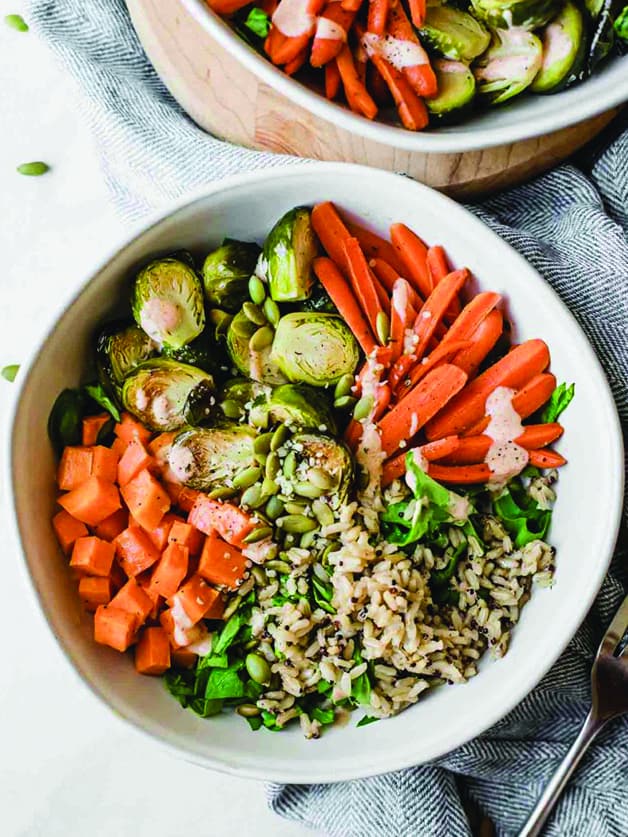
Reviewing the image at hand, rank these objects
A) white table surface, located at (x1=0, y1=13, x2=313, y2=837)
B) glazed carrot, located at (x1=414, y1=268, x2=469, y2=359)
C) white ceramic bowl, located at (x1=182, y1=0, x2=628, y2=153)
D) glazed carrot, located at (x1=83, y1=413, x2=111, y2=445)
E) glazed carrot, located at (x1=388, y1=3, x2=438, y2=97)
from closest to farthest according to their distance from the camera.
→ white ceramic bowl, located at (x1=182, y1=0, x2=628, y2=153) → glazed carrot, located at (x1=388, y1=3, x2=438, y2=97) → glazed carrot, located at (x1=414, y1=268, x2=469, y2=359) → glazed carrot, located at (x1=83, y1=413, x2=111, y2=445) → white table surface, located at (x1=0, y1=13, x2=313, y2=837)

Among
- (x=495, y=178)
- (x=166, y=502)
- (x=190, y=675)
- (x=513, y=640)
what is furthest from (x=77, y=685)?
(x=495, y=178)

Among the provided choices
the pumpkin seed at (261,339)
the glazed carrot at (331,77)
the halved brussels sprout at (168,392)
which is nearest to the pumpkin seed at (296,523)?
the halved brussels sprout at (168,392)

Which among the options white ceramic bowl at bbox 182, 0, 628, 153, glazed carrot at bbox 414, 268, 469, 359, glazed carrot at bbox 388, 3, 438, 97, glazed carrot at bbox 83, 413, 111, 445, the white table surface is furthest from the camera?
the white table surface

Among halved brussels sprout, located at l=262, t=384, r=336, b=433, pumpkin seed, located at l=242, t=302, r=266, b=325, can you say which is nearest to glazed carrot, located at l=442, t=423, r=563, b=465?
halved brussels sprout, located at l=262, t=384, r=336, b=433

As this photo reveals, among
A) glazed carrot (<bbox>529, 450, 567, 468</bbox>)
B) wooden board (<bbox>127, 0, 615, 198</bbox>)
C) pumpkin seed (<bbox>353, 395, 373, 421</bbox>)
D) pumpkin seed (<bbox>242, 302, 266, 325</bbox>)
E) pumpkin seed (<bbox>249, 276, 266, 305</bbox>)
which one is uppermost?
wooden board (<bbox>127, 0, 615, 198</bbox>)

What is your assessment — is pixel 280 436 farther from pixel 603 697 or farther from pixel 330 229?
pixel 603 697

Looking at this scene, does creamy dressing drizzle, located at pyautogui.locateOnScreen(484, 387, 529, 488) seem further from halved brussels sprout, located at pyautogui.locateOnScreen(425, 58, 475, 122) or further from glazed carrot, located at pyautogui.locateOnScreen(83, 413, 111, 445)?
glazed carrot, located at pyautogui.locateOnScreen(83, 413, 111, 445)

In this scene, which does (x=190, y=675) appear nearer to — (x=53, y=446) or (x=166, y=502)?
(x=166, y=502)
